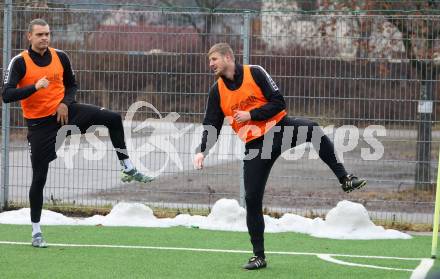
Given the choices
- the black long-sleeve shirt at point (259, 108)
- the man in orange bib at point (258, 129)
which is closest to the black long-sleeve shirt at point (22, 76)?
the black long-sleeve shirt at point (259, 108)

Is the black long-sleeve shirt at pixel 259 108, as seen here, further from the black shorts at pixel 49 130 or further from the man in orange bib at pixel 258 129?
the black shorts at pixel 49 130

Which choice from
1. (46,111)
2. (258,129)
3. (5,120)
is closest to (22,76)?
(46,111)

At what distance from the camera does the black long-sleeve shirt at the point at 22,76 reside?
9570 millimetres

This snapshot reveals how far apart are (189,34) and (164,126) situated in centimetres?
131

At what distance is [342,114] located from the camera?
12.8 metres

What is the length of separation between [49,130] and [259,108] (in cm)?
250

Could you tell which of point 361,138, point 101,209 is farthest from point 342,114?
point 101,209

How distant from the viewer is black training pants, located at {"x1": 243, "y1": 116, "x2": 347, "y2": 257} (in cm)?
879

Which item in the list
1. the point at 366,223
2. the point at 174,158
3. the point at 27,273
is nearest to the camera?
the point at 27,273

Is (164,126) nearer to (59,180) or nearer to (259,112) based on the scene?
(59,180)

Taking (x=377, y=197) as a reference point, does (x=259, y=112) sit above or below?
above

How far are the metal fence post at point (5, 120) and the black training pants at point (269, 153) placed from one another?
5484 mm

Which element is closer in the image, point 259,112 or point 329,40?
point 259,112

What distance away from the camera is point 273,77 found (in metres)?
13.0
